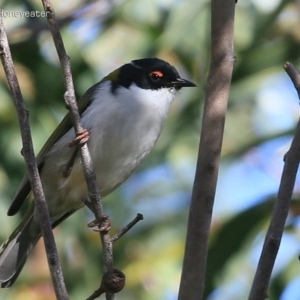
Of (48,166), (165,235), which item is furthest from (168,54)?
(48,166)

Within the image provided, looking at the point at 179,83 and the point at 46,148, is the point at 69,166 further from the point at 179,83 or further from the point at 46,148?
the point at 179,83

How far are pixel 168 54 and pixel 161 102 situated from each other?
64.4 inches

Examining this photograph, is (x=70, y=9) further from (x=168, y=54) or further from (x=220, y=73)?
(x=220, y=73)

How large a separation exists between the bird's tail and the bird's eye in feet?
3.78

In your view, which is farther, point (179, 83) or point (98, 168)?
point (179, 83)

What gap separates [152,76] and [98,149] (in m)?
0.80

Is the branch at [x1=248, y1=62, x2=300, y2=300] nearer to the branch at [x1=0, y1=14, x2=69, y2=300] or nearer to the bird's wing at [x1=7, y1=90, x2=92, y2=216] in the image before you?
the branch at [x1=0, y1=14, x2=69, y2=300]

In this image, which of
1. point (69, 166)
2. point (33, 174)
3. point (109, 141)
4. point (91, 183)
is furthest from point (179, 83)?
point (33, 174)

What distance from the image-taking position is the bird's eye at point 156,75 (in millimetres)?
4958

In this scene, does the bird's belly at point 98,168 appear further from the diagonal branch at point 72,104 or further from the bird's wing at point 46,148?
the diagonal branch at point 72,104

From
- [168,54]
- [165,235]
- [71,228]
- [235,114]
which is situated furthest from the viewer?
[235,114]

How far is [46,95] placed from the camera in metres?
5.63

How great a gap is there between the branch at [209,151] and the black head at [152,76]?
6.80ft

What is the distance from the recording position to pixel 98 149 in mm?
4418
